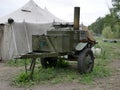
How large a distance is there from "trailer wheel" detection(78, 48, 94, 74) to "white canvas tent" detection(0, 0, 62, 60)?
4460 mm

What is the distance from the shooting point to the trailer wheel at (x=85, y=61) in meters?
8.48

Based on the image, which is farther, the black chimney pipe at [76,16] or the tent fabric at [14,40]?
the tent fabric at [14,40]

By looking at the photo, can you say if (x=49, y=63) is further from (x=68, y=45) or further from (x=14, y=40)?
(x=14, y=40)

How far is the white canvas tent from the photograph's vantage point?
12836mm

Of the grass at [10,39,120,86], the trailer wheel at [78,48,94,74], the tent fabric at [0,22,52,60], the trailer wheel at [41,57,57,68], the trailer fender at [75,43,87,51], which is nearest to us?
the grass at [10,39,120,86]

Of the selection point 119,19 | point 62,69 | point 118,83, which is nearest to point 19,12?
point 62,69

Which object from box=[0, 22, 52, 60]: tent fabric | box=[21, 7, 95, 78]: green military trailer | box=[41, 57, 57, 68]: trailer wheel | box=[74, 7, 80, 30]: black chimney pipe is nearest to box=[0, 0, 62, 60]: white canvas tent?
box=[0, 22, 52, 60]: tent fabric

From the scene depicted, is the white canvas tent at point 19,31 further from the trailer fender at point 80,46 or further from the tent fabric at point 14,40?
the trailer fender at point 80,46

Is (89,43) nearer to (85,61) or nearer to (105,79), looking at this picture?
(85,61)

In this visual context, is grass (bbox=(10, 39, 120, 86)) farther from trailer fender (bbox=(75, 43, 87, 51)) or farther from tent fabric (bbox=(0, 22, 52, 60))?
tent fabric (bbox=(0, 22, 52, 60))

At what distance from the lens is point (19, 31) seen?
42.9 feet

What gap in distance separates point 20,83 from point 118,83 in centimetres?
289

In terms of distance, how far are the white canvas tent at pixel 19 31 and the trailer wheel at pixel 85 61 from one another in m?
4.46

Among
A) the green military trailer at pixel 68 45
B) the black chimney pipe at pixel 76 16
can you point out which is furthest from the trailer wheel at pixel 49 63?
the black chimney pipe at pixel 76 16
